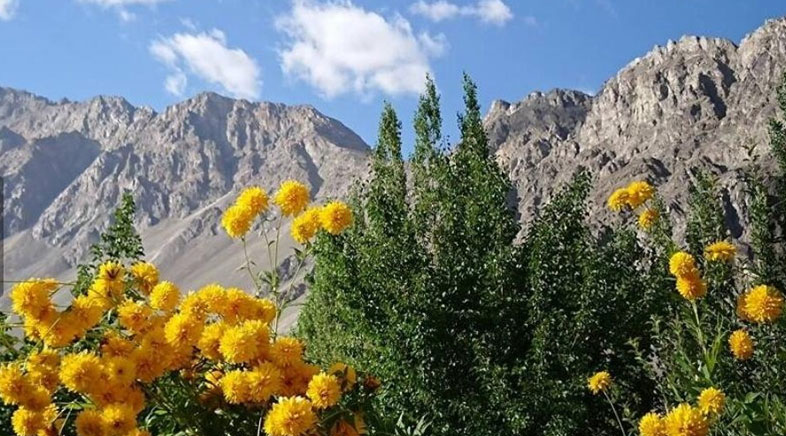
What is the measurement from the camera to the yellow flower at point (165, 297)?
3.38 metres

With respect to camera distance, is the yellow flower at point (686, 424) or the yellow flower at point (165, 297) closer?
the yellow flower at point (165, 297)

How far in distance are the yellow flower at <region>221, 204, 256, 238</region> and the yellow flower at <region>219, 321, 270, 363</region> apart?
1025mm

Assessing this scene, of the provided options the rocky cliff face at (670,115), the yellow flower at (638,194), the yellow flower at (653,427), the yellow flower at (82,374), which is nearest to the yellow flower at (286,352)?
the yellow flower at (82,374)

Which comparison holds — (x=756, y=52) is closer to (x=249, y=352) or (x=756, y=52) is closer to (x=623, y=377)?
(x=623, y=377)

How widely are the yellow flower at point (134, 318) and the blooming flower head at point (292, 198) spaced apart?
39.0 inches

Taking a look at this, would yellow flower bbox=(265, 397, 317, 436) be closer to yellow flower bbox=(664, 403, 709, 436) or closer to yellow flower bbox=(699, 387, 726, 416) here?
yellow flower bbox=(664, 403, 709, 436)

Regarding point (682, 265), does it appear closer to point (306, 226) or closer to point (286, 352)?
point (306, 226)

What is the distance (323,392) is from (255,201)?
1.38m

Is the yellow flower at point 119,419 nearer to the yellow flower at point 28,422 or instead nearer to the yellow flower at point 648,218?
the yellow flower at point 28,422

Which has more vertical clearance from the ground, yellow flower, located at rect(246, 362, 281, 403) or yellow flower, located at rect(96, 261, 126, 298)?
yellow flower, located at rect(96, 261, 126, 298)

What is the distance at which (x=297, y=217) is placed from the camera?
13.9 ft

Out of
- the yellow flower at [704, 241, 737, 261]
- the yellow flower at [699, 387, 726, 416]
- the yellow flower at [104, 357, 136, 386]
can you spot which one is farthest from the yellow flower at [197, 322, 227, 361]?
the yellow flower at [704, 241, 737, 261]

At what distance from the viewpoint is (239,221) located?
4.00 metres

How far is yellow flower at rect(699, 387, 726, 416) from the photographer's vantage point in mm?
4496
